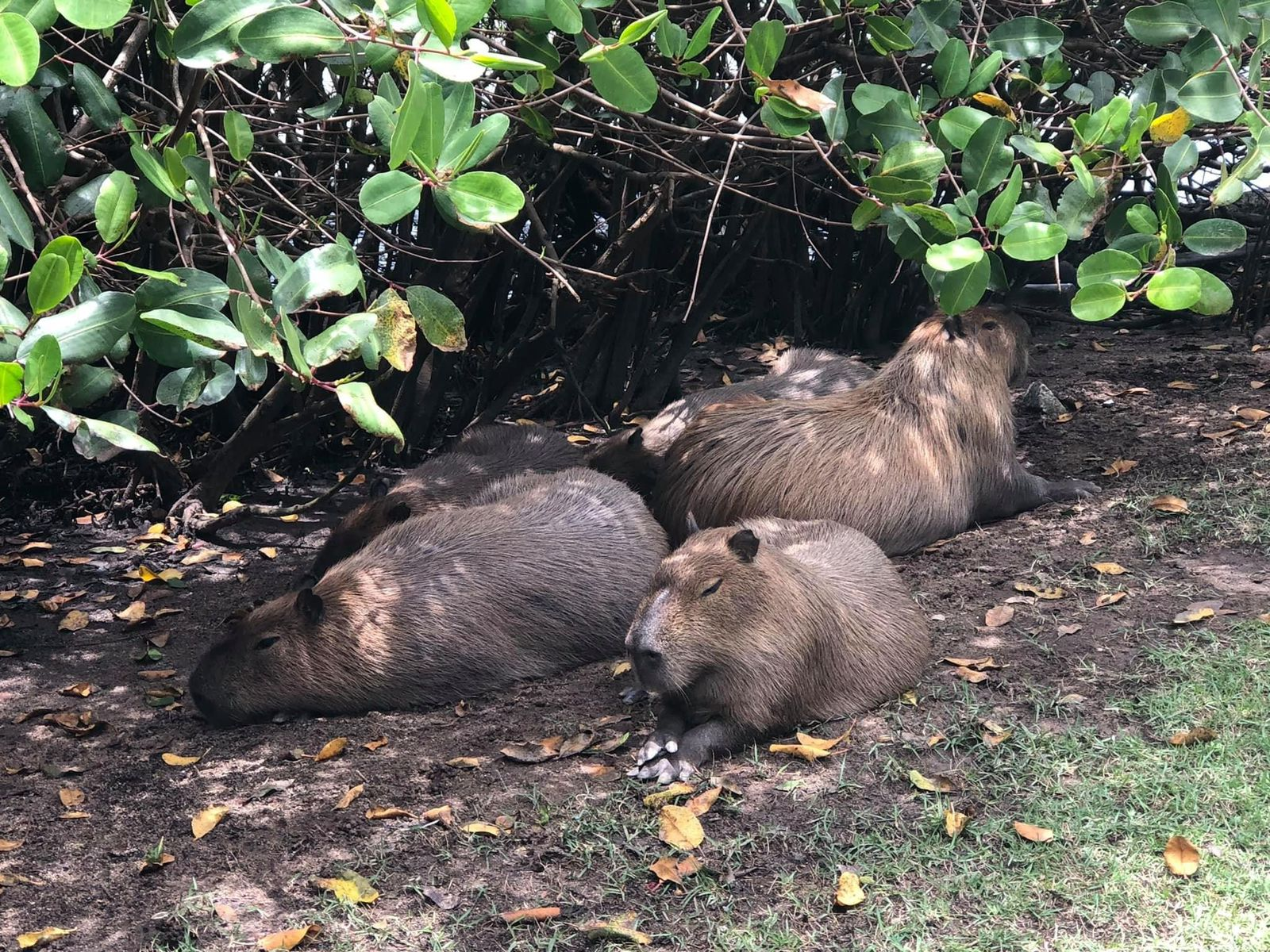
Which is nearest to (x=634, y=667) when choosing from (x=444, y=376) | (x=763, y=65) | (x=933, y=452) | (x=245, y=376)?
(x=245, y=376)

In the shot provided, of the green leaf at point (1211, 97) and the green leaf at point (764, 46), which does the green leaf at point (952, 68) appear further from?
the green leaf at point (1211, 97)

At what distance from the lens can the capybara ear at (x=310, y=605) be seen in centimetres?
406

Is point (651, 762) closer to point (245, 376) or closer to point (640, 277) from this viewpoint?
point (245, 376)

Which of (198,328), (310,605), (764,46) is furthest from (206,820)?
(764,46)

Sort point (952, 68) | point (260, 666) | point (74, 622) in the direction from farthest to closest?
point (74, 622), point (260, 666), point (952, 68)

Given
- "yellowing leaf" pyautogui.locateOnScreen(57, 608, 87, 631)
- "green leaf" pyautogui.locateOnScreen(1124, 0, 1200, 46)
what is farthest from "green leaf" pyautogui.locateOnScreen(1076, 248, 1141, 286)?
"yellowing leaf" pyautogui.locateOnScreen(57, 608, 87, 631)

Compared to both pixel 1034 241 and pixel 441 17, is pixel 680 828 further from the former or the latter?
pixel 441 17

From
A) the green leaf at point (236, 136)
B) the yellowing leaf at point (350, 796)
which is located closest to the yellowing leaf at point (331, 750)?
the yellowing leaf at point (350, 796)

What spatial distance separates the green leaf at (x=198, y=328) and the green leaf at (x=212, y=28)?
0.45 meters

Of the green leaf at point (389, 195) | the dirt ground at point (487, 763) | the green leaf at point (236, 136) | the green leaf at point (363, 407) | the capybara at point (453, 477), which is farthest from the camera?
the capybara at point (453, 477)

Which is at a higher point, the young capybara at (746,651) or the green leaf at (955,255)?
the green leaf at (955,255)

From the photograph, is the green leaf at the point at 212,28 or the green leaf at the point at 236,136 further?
the green leaf at the point at 236,136

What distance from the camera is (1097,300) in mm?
2875

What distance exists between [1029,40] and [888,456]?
66.9 inches
